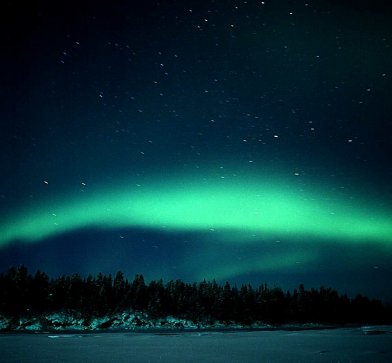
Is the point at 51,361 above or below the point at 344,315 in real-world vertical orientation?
below

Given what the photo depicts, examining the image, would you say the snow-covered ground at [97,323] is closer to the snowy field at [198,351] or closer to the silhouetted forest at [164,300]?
the silhouetted forest at [164,300]

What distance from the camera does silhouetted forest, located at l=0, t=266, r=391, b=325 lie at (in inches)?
4879

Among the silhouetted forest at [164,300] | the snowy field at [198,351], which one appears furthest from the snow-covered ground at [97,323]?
the snowy field at [198,351]

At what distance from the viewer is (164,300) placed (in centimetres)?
15612

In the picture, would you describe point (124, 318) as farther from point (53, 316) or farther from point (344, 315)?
point (344, 315)

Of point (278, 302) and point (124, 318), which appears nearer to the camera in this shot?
point (124, 318)

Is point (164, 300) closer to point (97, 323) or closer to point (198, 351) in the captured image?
point (97, 323)

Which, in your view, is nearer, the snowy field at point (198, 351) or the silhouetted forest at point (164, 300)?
the snowy field at point (198, 351)

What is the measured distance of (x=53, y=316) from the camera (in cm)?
12294

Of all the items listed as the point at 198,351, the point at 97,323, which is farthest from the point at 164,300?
the point at 198,351

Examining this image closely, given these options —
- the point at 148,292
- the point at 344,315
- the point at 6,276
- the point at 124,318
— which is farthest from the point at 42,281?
the point at 344,315

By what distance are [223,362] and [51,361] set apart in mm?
10119

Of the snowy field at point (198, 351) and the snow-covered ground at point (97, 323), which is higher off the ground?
the snow-covered ground at point (97, 323)

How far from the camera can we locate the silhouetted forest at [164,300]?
124 m
